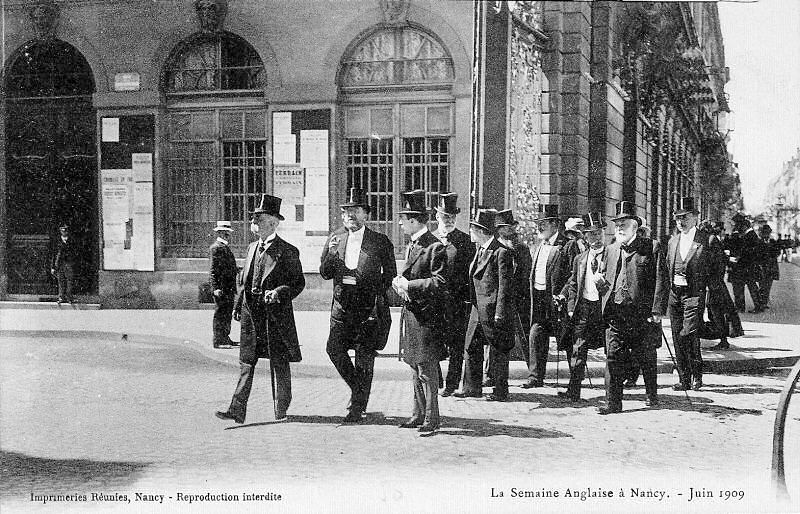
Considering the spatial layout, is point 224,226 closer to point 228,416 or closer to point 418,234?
point 228,416

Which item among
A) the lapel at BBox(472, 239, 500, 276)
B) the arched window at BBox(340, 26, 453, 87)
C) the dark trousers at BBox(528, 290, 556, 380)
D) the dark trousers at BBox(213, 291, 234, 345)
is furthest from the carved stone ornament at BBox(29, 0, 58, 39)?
the dark trousers at BBox(528, 290, 556, 380)

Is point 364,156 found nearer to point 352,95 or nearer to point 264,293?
point 352,95

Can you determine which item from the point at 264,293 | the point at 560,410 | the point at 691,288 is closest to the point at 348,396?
the point at 264,293

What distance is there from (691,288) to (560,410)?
2269 millimetres

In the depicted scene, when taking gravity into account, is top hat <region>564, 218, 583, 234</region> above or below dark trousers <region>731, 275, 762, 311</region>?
above

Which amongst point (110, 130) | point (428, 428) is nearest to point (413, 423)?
point (428, 428)

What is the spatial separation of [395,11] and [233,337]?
15.0ft

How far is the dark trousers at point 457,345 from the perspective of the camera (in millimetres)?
7461

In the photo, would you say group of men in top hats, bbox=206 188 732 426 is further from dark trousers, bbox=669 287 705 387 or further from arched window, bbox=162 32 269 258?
arched window, bbox=162 32 269 258

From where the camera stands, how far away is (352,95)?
9.48 metres

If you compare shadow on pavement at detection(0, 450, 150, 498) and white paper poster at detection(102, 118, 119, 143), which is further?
white paper poster at detection(102, 118, 119, 143)

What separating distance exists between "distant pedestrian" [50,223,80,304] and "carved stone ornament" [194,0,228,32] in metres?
3.81

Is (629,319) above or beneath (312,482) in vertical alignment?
above

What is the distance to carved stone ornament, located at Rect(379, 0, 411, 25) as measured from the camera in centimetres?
915
